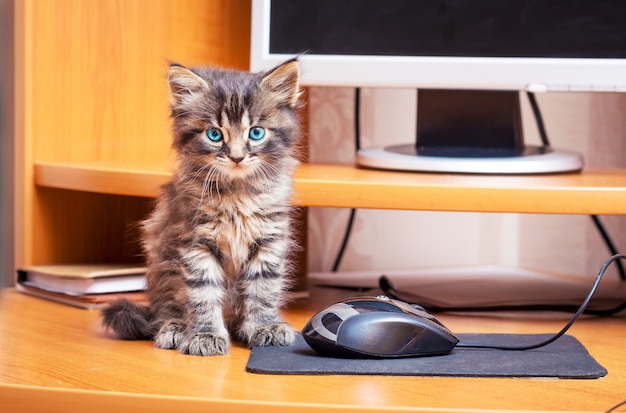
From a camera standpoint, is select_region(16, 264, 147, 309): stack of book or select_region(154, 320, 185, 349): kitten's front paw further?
select_region(16, 264, 147, 309): stack of book

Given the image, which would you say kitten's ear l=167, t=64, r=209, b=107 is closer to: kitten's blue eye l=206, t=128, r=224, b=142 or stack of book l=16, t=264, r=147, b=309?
kitten's blue eye l=206, t=128, r=224, b=142

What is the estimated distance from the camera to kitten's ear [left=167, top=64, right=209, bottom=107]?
992mm

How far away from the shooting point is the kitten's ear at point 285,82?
1.00 metres

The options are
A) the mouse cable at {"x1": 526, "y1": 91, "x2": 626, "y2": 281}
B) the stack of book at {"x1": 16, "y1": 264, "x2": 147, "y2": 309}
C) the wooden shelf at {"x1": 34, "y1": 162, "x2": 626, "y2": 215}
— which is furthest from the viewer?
the mouse cable at {"x1": 526, "y1": 91, "x2": 626, "y2": 281}

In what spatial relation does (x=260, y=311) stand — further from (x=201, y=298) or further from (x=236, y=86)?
(x=236, y=86)

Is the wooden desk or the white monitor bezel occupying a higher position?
the white monitor bezel

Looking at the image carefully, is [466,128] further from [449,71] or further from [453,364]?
[453,364]

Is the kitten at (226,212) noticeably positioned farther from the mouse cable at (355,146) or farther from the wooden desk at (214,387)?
the mouse cable at (355,146)

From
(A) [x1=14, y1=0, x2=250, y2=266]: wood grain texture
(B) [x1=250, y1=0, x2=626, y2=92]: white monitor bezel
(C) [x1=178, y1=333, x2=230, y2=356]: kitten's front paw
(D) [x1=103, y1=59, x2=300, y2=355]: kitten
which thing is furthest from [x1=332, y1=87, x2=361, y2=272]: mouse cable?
(C) [x1=178, y1=333, x2=230, y2=356]: kitten's front paw

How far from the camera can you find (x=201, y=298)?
3.30 feet

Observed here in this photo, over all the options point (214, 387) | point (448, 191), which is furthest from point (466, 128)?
point (214, 387)

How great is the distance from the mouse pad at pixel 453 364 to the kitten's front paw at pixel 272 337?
13 mm

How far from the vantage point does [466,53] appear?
4.40ft

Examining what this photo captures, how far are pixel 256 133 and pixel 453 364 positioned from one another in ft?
1.11
